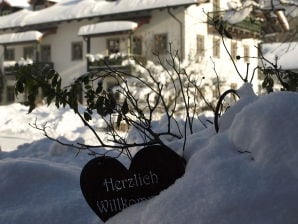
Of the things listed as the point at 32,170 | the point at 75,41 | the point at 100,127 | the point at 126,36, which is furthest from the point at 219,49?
the point at 32,170

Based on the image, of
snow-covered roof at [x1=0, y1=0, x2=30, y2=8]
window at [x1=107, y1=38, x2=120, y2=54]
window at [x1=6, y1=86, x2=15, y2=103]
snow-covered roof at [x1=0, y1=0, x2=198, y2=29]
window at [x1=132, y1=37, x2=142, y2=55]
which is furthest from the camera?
snow-covered roof at [x1=0, y1=0, x2=30, y2=8]

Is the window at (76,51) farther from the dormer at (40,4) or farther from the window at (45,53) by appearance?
the dormer at (40,4)

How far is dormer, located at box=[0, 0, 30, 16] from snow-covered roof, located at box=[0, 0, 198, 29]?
2.81 ft

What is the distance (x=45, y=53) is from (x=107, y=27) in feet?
20.8

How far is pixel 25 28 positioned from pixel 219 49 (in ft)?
40.6

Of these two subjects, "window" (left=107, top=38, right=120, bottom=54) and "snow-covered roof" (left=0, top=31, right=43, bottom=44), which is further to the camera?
"snow-covered roof" (left=0, top=31, right=43, bottom=44)

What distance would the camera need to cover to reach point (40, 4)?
30.6 m

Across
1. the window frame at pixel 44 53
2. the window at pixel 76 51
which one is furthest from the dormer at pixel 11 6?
the window at pixel 76 51

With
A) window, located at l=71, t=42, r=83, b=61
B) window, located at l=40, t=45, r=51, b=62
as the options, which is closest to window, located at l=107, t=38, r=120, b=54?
window, located at l=71, t=42, r=83, b=61

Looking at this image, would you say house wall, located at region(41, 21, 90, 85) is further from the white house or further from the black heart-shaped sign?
the black heart-shaped sign

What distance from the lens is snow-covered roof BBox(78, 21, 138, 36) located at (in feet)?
75.3

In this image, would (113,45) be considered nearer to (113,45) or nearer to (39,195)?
(113,45)

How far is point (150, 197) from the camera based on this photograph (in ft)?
6.66

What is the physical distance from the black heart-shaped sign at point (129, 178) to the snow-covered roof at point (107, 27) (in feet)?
69.2
